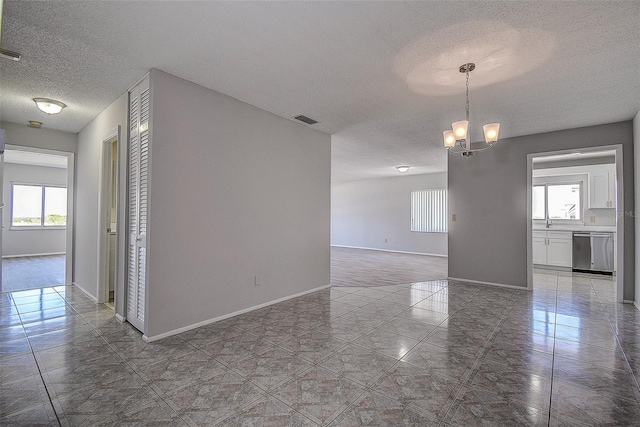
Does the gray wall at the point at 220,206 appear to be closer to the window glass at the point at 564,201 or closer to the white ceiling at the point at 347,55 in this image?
the white ceiling at the point at 347,55

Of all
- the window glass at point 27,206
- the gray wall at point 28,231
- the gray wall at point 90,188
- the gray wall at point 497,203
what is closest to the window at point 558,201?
the gray wall at point 497,203

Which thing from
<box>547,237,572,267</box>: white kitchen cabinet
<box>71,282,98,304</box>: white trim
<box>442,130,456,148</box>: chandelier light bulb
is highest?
<box>442,130,456,148</box>: chandelier light bulb

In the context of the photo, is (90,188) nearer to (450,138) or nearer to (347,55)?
(347,55)

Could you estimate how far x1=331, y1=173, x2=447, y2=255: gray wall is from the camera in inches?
374

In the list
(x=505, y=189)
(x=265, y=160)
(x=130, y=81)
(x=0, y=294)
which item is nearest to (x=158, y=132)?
(x=130, y=81)

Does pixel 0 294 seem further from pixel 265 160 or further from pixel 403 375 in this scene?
pixel 403 375

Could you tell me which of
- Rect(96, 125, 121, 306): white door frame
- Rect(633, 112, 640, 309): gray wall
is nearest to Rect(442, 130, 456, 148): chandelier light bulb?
Rect(633, 112, 640, 309): gray wall

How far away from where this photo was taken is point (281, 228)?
14.2ft

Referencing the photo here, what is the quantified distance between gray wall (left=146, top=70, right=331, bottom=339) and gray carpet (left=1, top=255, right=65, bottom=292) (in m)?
3.72

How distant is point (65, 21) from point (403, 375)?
372cm

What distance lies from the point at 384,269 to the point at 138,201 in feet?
17.3

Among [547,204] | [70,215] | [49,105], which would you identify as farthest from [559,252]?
[70,215]

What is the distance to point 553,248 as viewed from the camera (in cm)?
674

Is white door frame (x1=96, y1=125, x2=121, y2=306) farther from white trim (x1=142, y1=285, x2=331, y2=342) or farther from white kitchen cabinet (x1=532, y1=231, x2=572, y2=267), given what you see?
white kitchen cabinet (x1=532, y1=231, x2=572, y2=267)
